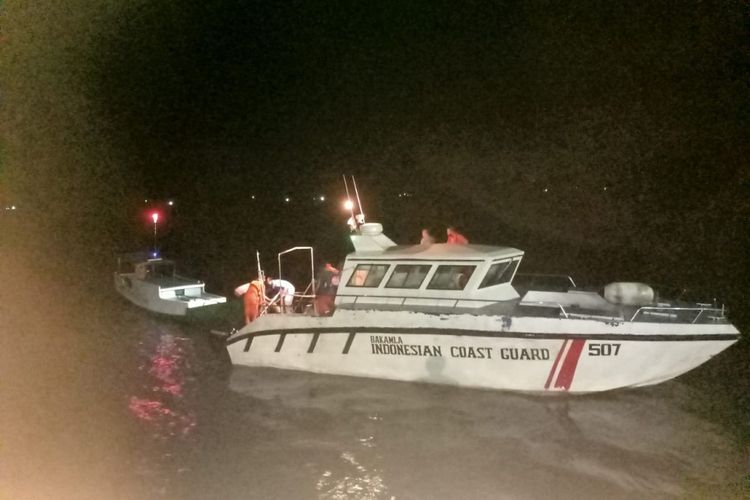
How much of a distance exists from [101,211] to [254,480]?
87421 millimetres

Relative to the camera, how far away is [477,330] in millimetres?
10414

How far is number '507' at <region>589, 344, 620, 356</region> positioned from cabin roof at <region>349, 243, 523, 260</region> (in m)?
2.22

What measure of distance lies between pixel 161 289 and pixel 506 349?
12.0 m

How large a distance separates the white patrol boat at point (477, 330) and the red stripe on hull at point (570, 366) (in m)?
0.02

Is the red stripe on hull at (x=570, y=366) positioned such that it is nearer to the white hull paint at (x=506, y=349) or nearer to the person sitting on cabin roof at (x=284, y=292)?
the white hull paint at (x=506, y=349)

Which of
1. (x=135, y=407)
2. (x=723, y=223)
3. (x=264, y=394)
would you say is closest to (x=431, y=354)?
(x=264, y=394)

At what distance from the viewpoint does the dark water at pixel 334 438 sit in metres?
7.85

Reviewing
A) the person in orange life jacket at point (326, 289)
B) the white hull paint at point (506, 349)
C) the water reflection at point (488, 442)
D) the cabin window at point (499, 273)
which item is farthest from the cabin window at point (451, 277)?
the person in orange life jacket at point (326, 289)

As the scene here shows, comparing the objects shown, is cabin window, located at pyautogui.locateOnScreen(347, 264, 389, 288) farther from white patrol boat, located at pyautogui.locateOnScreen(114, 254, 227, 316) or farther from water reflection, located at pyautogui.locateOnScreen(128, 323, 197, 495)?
white patrol boat, located at pyautogui.locateOnScreen(114, 254, 227, 316)

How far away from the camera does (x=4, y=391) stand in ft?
38.7

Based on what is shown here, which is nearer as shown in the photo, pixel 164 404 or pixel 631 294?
pixel 631 294

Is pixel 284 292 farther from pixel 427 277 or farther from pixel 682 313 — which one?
pixel 682 313

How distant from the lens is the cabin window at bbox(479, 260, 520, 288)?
36.7 feet

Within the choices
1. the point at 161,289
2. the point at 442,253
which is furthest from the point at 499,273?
the point at 161,289
